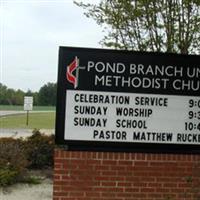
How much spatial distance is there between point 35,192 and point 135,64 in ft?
12.3

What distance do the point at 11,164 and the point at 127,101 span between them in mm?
3973

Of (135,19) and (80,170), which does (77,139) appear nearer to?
(80,170)

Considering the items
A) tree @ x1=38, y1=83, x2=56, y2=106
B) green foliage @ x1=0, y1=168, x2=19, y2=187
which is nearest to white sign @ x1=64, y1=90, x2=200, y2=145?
green foliage @ x1=0, y1=168, x2=19, y2=187

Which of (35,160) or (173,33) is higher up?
(173,33)

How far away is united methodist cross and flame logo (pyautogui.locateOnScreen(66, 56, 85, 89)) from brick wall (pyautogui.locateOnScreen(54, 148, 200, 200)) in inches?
39.9

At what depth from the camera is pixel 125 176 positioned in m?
8.12

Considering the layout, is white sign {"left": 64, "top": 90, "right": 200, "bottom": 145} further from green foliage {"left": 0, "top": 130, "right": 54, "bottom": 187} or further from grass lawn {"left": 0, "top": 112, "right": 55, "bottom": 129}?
grass lawn {"left": 0, "top": 112, "right": 55, "bottom": 129}

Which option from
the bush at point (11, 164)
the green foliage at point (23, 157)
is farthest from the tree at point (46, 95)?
the bush at point (11, 164)

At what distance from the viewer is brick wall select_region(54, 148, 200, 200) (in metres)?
8.03

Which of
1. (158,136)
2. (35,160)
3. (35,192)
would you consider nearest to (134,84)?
(158,136)

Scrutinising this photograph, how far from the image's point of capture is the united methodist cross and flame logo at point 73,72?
8039 mm

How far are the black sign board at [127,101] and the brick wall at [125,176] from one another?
133 mm

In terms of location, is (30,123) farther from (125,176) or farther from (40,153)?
(125,176)

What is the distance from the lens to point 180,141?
8203 millimetres
